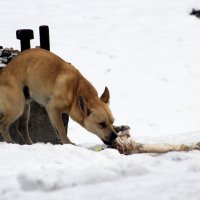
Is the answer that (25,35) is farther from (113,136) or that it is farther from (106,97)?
(113,136)

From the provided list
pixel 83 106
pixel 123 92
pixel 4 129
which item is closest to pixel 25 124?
pixel 4 129

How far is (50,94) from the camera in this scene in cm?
779

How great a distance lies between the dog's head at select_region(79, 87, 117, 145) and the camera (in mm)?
7750

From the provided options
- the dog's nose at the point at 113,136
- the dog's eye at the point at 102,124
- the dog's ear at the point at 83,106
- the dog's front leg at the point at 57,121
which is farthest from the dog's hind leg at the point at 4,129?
the dog's nose at the point at 113,136

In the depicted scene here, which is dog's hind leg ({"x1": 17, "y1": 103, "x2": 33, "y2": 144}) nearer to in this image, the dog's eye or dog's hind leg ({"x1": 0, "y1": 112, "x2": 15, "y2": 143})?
dog's hind leg ({"x1": 0, "y1": 112, "x2": 15, "y2": 143})

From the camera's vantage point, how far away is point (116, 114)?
11.9 m

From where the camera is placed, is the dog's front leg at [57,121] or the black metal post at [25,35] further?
the black metal post at [25,35]

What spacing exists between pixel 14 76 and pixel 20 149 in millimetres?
1767

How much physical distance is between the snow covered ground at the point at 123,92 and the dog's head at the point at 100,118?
75 cm

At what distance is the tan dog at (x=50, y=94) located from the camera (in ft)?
25.5

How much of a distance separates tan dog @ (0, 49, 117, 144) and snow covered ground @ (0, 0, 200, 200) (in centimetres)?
90

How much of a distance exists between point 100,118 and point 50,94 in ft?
2.31

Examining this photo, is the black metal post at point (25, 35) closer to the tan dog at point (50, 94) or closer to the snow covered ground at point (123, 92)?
the tan dog at point (50, 94)

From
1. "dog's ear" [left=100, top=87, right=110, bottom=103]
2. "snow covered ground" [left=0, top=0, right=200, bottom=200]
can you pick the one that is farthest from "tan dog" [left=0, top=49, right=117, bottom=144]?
"snow covered ground" [left=0, top=0, right=200, bottom=200]
